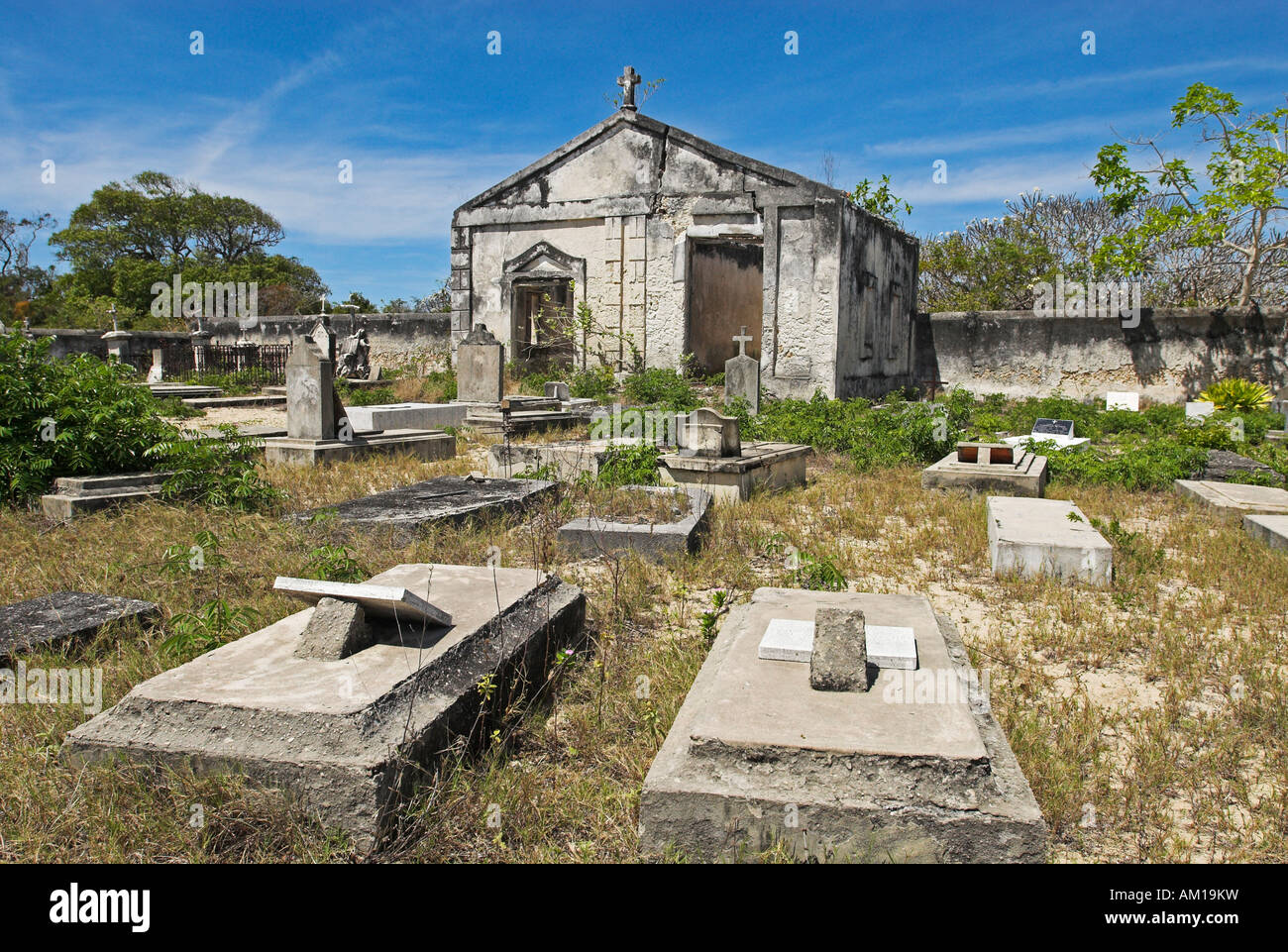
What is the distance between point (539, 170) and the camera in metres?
16.7

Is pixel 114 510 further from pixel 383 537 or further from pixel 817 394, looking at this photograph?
pixel 817 394

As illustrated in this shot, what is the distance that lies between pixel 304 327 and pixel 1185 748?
22.3 meters

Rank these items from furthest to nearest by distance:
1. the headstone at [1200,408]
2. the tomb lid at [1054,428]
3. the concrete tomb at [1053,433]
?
the headstone at [1200,408] → the tomb lid at [1054,428] → the concrete tomb at [1053,433]

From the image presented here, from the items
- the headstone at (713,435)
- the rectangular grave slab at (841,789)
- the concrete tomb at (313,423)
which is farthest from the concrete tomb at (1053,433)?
the rectangular grave slab at (841,789)

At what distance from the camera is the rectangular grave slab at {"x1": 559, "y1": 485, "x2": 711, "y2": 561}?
19.1ft

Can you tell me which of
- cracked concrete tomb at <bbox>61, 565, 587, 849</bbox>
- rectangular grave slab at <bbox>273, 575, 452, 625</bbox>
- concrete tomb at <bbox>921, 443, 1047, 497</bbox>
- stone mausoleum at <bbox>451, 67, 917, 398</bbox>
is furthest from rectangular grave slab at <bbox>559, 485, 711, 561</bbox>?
stone mausoleum at <bbox>451, 67, 917, 398</bbox>

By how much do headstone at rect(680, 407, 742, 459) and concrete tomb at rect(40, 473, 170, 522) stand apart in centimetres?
430

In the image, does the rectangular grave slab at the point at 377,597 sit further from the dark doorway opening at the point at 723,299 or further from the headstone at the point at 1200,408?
the dark doorway opening at the point at 723,299

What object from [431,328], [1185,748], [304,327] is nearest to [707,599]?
[1185,748]

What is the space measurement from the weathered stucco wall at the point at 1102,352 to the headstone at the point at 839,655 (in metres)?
15.5

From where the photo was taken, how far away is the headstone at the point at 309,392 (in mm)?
9258

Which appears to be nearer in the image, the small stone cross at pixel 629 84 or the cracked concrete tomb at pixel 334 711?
the cracked concrete tomb at pixel 334 711

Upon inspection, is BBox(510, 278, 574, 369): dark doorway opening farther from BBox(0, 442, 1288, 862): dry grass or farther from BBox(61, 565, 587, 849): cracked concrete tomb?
BBox(61, 565, 587, 849): cracked concrete tomb

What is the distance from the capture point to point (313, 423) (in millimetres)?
9414
